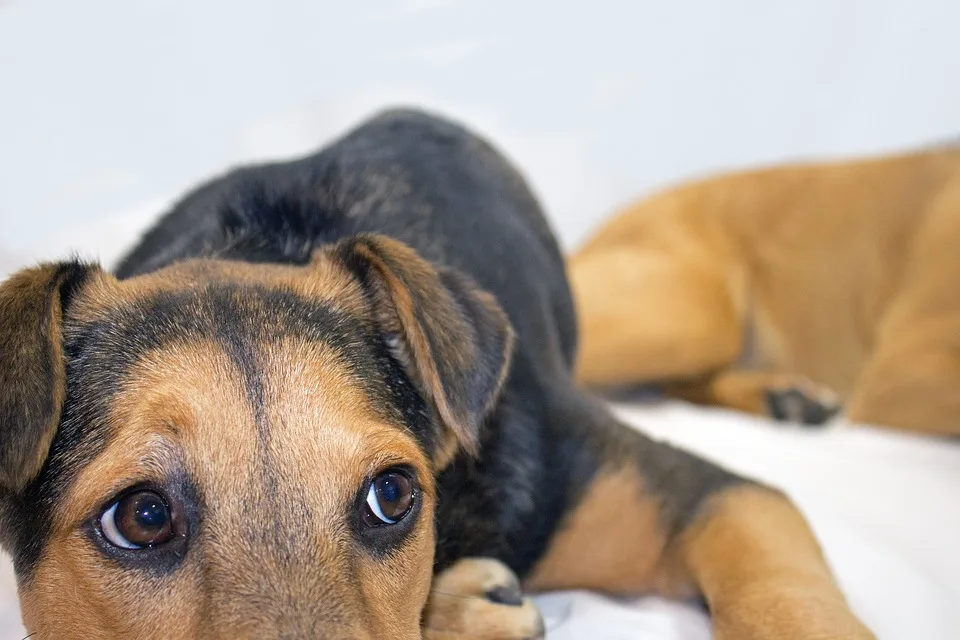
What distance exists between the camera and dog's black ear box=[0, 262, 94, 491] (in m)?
1.72

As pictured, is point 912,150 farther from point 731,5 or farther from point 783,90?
point 731,5

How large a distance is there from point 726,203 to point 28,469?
380cm

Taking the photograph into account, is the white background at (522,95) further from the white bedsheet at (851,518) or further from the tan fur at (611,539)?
the tan fur at (611,539)

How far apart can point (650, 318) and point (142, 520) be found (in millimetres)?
2921

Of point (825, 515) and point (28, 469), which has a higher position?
point (28, 469)

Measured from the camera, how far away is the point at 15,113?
398cm

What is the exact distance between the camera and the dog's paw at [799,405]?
4.10 meters

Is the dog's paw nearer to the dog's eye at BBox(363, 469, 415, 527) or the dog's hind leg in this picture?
the dog's hind leg

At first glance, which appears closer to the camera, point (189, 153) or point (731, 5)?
point (189, 153)

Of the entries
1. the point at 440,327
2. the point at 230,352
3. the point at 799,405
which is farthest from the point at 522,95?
the point at 230,352

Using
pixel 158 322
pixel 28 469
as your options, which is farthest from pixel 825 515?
pixel 28 469

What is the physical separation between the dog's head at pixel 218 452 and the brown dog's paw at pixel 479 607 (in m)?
0.26

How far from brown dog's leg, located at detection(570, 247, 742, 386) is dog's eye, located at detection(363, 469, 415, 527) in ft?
7.45

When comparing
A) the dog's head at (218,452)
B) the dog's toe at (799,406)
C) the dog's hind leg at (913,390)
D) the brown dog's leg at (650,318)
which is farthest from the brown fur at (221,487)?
the dog's hind leg at (913,390)
